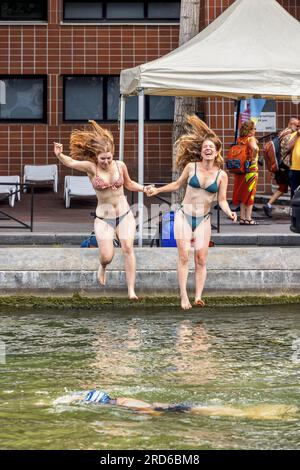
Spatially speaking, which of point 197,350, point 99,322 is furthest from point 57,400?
point 99,322

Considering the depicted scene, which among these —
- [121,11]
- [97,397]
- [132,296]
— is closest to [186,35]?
[132,296]

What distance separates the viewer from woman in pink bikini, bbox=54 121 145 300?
45.1 ft

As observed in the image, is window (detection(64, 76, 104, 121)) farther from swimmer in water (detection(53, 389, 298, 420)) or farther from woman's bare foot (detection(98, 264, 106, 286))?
swimmer in water (detection(53, 389, 298, 420))

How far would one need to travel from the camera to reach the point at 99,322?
1316 centimetres

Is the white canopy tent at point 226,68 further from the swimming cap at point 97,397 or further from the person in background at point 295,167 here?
the swimming cap at point 97,397

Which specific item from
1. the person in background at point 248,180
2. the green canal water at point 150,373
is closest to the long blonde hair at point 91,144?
the green canal water at point 150,373

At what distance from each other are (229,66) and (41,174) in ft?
36.8

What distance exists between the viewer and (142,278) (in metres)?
14.4

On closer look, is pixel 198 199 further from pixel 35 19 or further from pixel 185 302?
pixel 35 19

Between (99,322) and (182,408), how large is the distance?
14.1 feet

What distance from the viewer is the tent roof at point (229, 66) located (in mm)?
16672

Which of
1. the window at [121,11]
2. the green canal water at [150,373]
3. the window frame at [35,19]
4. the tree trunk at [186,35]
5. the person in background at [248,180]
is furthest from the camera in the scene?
the window at [121,11]

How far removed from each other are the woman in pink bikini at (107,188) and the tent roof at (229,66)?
2.88 meters
